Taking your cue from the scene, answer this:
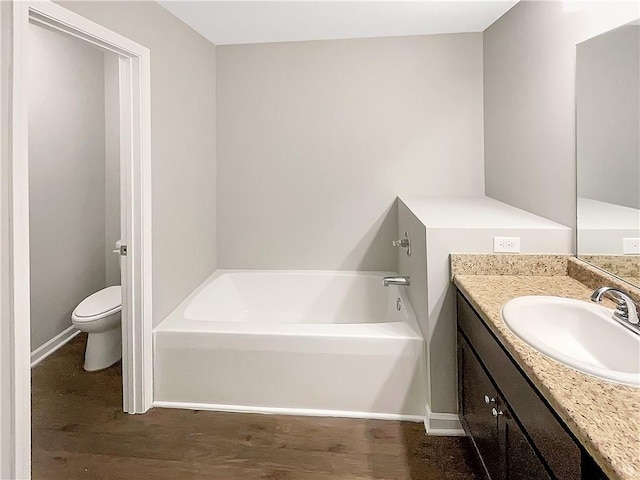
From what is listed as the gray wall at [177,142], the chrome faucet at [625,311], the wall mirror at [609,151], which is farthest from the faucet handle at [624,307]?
the gray wall at [177,142]

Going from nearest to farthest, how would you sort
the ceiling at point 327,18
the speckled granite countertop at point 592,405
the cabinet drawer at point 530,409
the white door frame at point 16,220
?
the speckled granite countertop at point 592,405
the cabinet drawer at point 530,409
the white door frame at point 16,220
the ceiling at point 327,18

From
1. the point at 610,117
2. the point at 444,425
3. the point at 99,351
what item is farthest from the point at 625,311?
the point at 99,351

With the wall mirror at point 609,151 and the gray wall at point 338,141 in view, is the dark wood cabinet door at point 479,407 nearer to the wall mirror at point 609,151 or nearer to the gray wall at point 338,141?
the wall mirror at point 609,151

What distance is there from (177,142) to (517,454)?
7.86 feet

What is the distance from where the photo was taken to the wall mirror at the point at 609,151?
1.63 metres

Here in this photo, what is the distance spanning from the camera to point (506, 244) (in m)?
2.09

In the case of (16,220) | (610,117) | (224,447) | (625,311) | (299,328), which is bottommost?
(224,447)

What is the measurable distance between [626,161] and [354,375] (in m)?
1.55

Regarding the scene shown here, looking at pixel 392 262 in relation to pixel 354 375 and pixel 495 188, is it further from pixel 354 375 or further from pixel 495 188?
pixel 354 375

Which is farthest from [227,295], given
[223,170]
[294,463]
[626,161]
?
[626,161]

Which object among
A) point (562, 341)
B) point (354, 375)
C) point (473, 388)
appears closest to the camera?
point (562, 341)

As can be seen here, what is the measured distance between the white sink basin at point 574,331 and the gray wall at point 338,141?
1.89m

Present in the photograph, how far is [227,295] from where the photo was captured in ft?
11.1

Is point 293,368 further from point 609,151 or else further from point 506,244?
point 609,151
